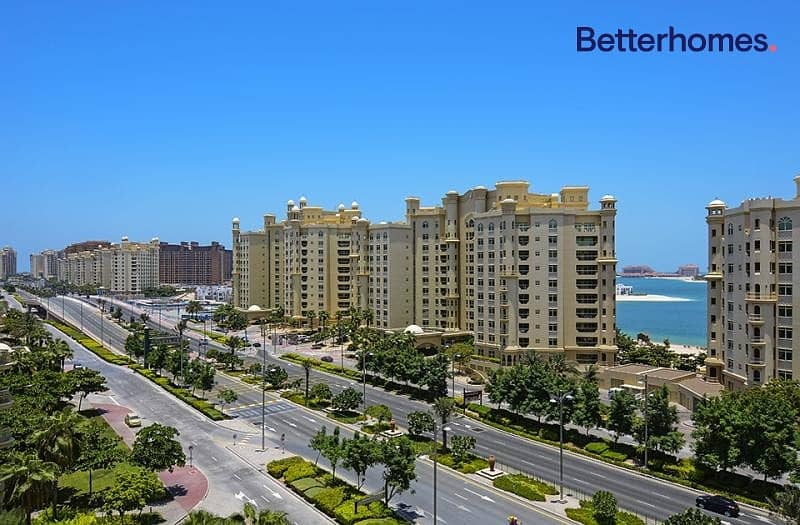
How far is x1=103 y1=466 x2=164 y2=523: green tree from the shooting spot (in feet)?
A: 128

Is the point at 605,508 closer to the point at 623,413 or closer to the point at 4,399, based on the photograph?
the point at 623,413

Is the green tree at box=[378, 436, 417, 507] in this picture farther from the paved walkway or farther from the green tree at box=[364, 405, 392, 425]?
the green tree at box=[364, 405, 392, 425]

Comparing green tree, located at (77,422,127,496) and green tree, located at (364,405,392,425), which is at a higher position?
green tree, located at (77,422,127,496)

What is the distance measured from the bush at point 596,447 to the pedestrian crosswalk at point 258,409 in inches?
1483

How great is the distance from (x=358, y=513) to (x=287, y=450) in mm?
18485

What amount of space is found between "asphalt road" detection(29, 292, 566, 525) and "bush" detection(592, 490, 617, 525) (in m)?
2.74

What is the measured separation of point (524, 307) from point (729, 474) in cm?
4475

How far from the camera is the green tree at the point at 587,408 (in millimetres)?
57531

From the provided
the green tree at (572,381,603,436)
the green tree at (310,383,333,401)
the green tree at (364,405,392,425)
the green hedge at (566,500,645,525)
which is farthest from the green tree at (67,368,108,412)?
the green hedge at (566,500,645,525)

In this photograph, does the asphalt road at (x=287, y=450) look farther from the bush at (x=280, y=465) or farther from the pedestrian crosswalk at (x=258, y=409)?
the bush at (x=280, y=465)

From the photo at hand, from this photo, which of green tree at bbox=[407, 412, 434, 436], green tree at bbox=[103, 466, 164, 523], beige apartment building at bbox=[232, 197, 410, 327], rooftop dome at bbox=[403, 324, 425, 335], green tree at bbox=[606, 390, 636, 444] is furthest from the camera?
beige apartment building at bbox=[232, 197, 410, 327]

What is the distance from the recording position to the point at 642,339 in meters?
133

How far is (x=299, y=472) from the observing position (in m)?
51.0

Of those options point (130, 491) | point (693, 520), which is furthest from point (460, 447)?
point (130, 491)
